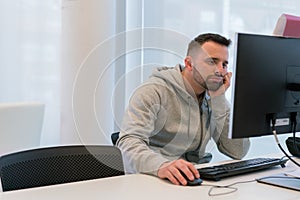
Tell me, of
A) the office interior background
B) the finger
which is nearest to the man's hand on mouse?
the finger

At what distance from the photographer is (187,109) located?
1901 mm

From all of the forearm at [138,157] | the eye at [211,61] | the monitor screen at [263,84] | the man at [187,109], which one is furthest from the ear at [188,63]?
the monitor screen at [263,84]

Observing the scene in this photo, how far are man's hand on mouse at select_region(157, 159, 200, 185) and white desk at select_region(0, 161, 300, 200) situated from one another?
0.02 meters

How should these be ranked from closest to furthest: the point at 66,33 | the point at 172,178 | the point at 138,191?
the point at 138,191, the point at 172,178, the point at 66,33

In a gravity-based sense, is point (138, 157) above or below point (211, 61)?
below

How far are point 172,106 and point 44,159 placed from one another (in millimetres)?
644

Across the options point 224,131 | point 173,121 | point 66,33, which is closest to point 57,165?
point 173,121

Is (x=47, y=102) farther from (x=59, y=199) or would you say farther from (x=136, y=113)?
(x=59, y=199)

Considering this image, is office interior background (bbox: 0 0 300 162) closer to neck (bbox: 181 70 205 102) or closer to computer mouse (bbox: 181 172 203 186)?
neck (bbox: 181 70 205 102)

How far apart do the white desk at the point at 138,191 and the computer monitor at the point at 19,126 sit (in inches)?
30.6

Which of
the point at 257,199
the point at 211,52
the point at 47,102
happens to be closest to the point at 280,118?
the point at 257,199

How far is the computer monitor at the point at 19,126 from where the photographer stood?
6.52 ft

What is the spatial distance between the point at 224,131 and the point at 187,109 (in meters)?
0.24

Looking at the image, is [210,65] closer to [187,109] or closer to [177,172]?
[187,109]
